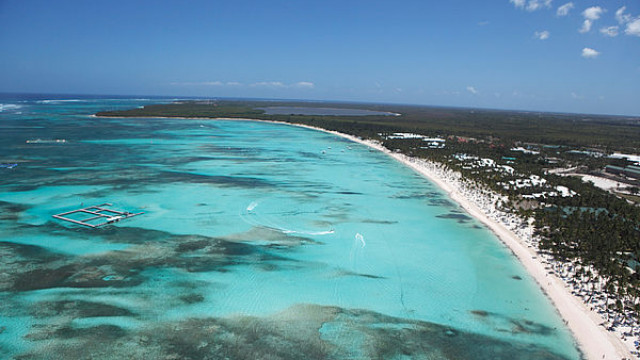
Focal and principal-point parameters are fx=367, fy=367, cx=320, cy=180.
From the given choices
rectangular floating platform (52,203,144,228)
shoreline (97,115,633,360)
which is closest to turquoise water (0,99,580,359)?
shoreline (97,115,633,360)

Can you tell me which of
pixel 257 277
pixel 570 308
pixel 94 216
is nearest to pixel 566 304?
pixel 570 308

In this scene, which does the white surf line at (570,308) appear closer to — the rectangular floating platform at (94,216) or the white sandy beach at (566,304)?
the white sandy beach at (566,304)

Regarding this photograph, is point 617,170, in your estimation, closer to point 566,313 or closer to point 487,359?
point 566,313

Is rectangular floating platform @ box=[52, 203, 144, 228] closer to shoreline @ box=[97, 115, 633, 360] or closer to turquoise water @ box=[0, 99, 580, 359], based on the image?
turquoise water @ box=[0, 99, 580, 359]

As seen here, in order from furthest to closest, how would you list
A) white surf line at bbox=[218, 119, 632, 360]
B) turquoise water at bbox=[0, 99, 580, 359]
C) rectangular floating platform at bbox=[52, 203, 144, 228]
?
rectangular floating platform at bbox=[52, 203, 144, 228]
turquoise water at bbox=[0, 99, 580, 359]
white surf line at bbox=[218, 119, 632, 360]

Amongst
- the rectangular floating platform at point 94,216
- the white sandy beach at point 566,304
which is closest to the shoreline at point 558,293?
the white sandy beach at point 566,304

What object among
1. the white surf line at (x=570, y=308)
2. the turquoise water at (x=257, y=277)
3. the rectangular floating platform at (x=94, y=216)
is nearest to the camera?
the white surf line at (x=570, y=308)

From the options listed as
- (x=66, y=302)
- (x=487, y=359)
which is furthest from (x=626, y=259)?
(x=66, y=302)

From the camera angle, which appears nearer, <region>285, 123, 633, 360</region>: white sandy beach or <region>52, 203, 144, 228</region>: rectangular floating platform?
<region>285, 123, 633, 360</region>: white sandy beach
